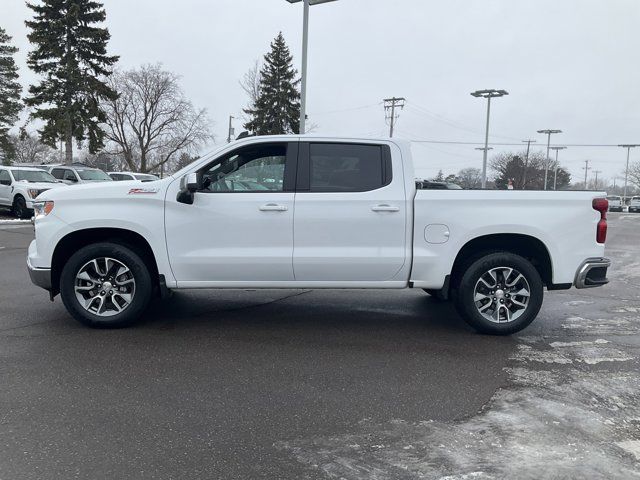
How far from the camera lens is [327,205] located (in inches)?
215

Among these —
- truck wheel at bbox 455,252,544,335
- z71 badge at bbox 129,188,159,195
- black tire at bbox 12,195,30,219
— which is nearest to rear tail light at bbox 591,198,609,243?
truck wheel at bbox 455,252,544,335

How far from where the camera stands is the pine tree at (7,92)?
4672cm

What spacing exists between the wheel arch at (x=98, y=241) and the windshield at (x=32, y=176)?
15.8 meters

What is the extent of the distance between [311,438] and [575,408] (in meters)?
1.95

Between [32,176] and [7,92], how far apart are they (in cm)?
3447

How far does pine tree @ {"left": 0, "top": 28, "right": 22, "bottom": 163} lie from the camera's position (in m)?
46.7

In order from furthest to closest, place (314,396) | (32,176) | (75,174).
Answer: (75,174)
(32,176)
(314,396)

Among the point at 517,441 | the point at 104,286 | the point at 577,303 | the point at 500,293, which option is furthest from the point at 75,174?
the point at 517,441

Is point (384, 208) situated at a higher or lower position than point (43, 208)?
higher

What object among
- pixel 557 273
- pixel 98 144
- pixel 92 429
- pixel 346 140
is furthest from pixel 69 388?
pixel 98 144

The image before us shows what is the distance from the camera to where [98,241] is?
5.70 meters

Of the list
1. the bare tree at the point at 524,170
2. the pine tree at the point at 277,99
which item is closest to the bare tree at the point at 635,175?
the bare tree at the point at 524,170

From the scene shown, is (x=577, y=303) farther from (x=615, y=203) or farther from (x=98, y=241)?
(x=615, y=203)

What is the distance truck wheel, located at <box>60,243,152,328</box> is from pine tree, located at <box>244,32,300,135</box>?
129 feet
